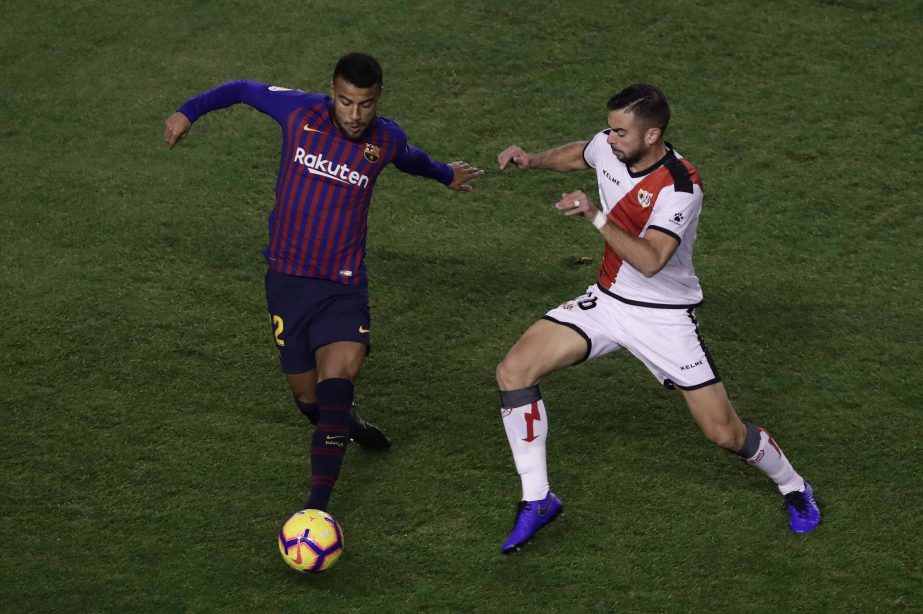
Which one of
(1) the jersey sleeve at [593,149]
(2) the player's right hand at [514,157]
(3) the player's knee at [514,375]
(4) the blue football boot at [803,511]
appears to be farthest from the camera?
(2) the player's right hand at [514,157]

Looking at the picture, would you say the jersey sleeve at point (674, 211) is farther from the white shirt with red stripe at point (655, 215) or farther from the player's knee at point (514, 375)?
the player's knee at point (514, 375)

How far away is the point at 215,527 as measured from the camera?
22.4ft

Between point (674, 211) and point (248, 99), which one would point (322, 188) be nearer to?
point (248, 99)

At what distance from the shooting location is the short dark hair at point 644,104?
253 inches

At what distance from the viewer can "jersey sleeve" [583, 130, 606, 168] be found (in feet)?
23.3

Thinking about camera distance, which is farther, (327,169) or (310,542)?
(327,169)

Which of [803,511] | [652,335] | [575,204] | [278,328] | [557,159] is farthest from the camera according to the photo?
[557,159]

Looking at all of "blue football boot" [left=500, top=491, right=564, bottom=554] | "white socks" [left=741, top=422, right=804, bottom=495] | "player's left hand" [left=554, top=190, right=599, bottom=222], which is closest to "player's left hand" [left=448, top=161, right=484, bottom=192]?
"player's left hand" [left=554, top=190, right=599, bottom=222]

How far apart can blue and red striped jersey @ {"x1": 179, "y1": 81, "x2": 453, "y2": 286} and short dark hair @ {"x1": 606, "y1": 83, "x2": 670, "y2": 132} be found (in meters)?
A: 1.37

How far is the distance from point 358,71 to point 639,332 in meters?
1.98

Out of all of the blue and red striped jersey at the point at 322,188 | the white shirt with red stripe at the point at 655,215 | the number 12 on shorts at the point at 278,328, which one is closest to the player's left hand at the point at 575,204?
the white shirt with red stripe at the point at 655,215

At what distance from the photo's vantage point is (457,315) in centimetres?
866

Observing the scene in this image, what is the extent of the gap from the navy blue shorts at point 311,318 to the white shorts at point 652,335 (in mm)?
1061

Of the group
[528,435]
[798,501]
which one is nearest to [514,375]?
[528,435]
